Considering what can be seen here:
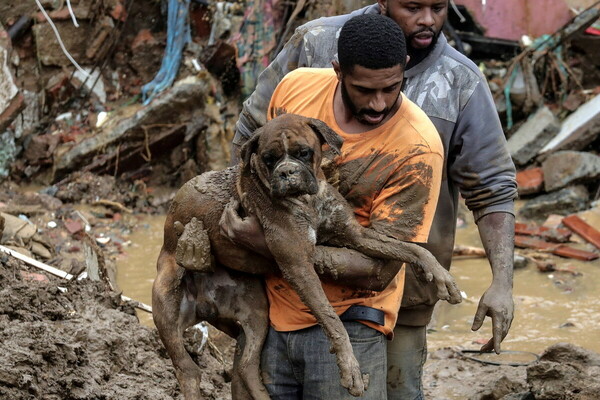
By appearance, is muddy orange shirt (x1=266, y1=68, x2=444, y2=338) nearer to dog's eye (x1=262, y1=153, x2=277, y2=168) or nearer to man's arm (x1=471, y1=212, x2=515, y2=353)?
dog's eye (x1=262, y1=153, x2=277, y2=168)

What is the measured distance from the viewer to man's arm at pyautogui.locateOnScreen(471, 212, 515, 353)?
3.77 metres

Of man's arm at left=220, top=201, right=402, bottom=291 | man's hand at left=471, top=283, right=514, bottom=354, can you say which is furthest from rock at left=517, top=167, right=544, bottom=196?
man's arm at left=220, top=201, right=402, bottom=291

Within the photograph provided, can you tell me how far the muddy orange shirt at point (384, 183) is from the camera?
11.2 ft

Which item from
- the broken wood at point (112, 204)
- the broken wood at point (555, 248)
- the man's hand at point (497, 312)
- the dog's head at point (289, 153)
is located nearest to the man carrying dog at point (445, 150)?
the man's hand at point (497, 312)

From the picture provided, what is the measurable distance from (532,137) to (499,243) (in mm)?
7466

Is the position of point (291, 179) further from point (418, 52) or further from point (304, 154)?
point (418, 52)

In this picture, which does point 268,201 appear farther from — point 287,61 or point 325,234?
point 287,61

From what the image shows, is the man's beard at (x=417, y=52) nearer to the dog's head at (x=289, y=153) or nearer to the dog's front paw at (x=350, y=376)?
the dog's head at (x=289, y=153)

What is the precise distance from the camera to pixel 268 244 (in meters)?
3.38

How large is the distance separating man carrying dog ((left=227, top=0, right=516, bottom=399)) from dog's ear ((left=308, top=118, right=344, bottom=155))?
872mm

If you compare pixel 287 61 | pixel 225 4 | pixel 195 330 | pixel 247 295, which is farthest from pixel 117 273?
pixel 247 295

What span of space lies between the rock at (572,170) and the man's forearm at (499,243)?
22.0 feet

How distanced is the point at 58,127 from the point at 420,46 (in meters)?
8.15

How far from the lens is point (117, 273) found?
29.5ft
